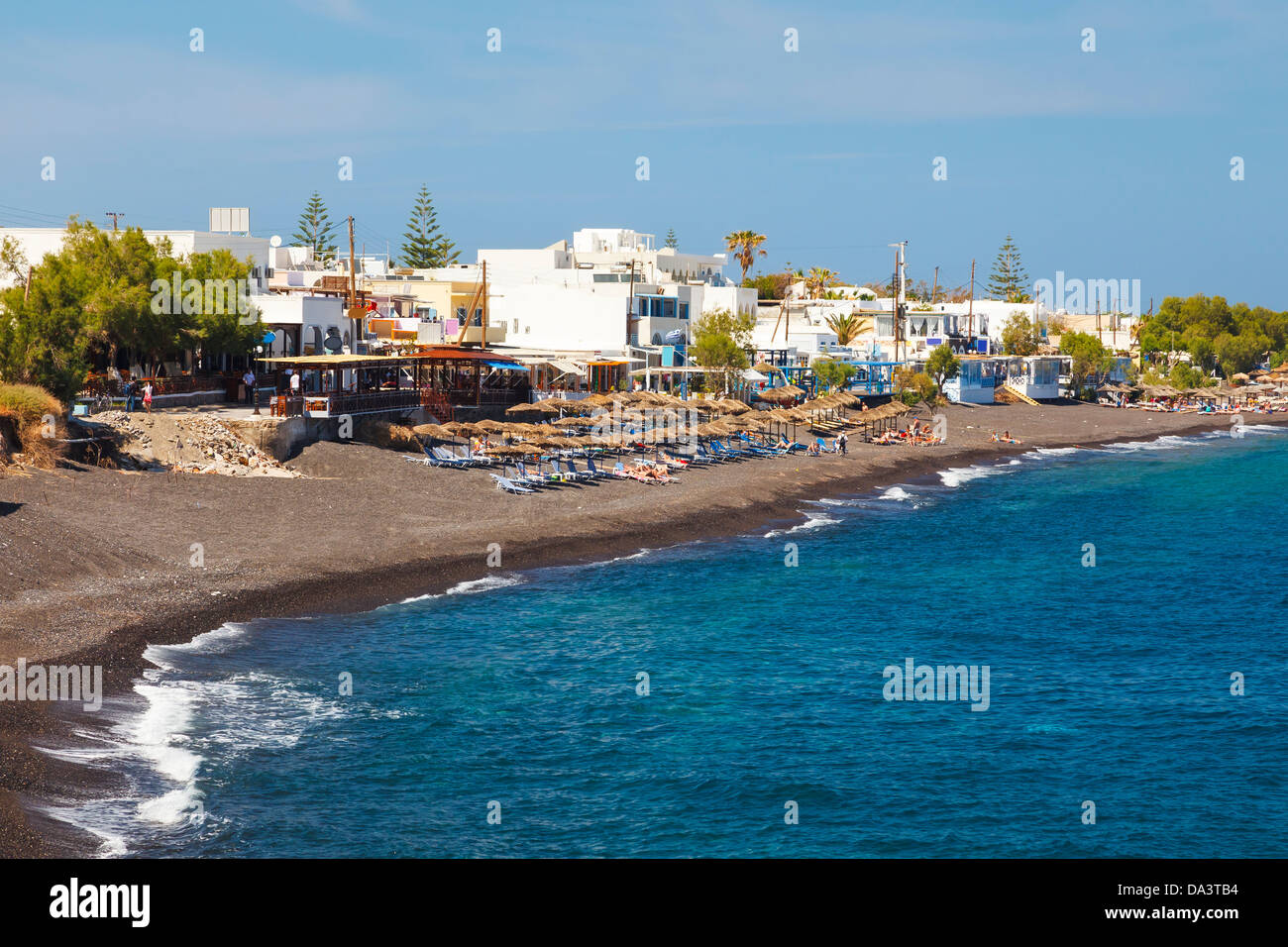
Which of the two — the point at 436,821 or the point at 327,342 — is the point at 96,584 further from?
the point at 327,342

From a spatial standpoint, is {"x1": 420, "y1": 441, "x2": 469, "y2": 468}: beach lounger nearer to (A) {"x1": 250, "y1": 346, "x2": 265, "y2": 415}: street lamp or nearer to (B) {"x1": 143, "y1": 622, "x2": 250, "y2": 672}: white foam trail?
(A) {"x1": 250, "y1": 346, "x2": 265, "y2": 415}: street lamp

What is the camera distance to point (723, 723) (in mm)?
23031

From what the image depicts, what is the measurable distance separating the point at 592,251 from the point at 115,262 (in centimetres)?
5613

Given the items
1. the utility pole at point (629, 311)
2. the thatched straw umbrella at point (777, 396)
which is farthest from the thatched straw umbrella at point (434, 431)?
the thatched straw umbrella at point (777, 396)

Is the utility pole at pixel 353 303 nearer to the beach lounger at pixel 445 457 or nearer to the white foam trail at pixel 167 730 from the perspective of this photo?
the beach lounger at pixel 445 457

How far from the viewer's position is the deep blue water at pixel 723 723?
1786cm

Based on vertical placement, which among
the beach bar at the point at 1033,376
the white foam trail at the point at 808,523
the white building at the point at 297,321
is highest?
the white building at the point at 297,321

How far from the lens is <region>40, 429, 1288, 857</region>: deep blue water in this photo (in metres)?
17.9

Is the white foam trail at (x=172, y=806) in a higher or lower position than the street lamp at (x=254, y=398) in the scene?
lower

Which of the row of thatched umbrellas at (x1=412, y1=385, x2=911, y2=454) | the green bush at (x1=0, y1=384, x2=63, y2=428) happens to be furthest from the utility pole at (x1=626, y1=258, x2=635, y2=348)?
the green bush at (x1=0, y1=384, x2=63, y2=428)

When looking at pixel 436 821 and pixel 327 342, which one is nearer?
pixel 436 821
